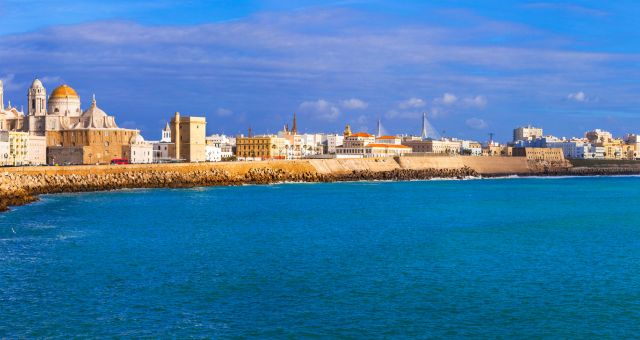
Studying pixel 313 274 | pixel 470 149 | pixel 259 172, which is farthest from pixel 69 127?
pixel 470 149

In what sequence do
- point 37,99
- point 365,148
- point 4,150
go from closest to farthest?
point 4,150, point 37,99, point 365,148

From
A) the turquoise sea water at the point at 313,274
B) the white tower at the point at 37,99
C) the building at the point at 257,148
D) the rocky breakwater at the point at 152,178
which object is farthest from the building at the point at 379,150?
the turquoise sea water at the point at 313,274

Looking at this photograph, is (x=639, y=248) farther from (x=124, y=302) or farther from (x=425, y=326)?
(x=124, y=302)

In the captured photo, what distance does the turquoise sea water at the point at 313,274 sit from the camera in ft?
54.6

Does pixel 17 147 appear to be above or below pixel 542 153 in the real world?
above

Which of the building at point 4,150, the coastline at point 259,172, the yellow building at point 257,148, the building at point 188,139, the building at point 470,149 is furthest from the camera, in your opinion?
the building at point 470,149

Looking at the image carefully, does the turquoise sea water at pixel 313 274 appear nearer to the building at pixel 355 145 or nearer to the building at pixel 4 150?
the building at pixel 4 150

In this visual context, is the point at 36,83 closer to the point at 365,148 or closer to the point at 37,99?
the point at 37,99

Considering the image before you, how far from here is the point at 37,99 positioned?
90.1 meters

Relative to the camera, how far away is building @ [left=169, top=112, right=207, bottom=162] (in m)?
87.7

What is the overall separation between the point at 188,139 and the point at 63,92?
52.8 feet

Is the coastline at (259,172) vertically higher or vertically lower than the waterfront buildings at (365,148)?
lower

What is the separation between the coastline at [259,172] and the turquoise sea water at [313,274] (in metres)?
13.1

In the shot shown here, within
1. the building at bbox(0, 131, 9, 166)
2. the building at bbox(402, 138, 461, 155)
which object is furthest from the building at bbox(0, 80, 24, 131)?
the building at bbox(402, 138, 461, 155)
